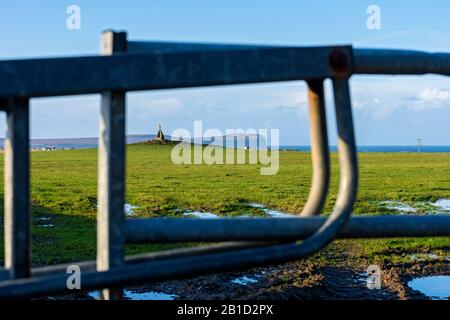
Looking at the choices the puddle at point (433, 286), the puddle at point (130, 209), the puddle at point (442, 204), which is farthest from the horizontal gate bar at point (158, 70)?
the puddle at point (442, 204)

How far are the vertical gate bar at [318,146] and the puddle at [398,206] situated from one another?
12545mm

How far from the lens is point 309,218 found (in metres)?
1.78

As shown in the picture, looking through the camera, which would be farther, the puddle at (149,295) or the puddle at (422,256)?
the puddle at (422,256)

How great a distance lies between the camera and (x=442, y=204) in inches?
599

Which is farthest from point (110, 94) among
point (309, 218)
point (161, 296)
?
point (161, 296)

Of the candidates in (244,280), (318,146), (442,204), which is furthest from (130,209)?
(318,146)

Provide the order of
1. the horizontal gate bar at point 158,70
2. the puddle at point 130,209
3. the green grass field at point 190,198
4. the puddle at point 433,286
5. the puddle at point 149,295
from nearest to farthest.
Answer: the horizontal gate bar at point 158,70 → the puddle at point 149,295 → the puddle at point 433,286 → the green grass field at point 190,198 → the puddle at point 130,209

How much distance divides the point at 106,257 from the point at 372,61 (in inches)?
36.7

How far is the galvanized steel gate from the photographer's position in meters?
1.52

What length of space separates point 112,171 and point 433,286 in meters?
6.23

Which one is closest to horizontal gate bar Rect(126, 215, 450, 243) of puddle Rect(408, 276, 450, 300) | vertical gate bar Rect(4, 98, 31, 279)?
vertical gate bar Rect(4, 98, 31, 279)

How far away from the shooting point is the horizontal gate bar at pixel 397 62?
175cm

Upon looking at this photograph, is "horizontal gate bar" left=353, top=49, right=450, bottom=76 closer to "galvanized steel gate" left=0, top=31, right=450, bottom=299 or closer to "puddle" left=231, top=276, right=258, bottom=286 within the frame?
"galvanized steel gate" left=0, top=31, right=450, bottom=299

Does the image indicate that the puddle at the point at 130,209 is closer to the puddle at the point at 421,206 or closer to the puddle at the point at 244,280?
the puddle at the point at 421,206
